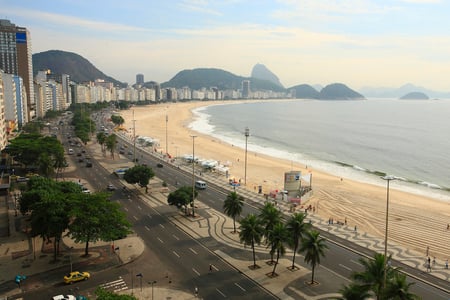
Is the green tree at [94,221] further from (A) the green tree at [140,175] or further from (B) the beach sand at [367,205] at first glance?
(B) the beach sand at [367,205]

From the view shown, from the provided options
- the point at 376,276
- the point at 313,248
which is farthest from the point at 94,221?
the point at 376,276

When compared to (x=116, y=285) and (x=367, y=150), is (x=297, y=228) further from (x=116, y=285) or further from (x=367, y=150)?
(x=367, y=150)

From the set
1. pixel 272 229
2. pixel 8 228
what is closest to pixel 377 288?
pixel 272 229

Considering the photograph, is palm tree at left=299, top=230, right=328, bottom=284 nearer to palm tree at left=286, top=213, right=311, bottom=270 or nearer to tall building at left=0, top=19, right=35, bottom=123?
palm tree at left=286, top=213, right=311, bottom=270

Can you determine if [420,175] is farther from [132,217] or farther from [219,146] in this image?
[132,217]

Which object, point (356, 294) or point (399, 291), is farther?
point (356, 294)

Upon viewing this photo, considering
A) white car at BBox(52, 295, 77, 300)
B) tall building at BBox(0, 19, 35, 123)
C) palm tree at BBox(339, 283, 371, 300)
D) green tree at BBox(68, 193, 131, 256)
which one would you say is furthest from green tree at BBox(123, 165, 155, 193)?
tall building at BBox(0, 19, 35, 123)
